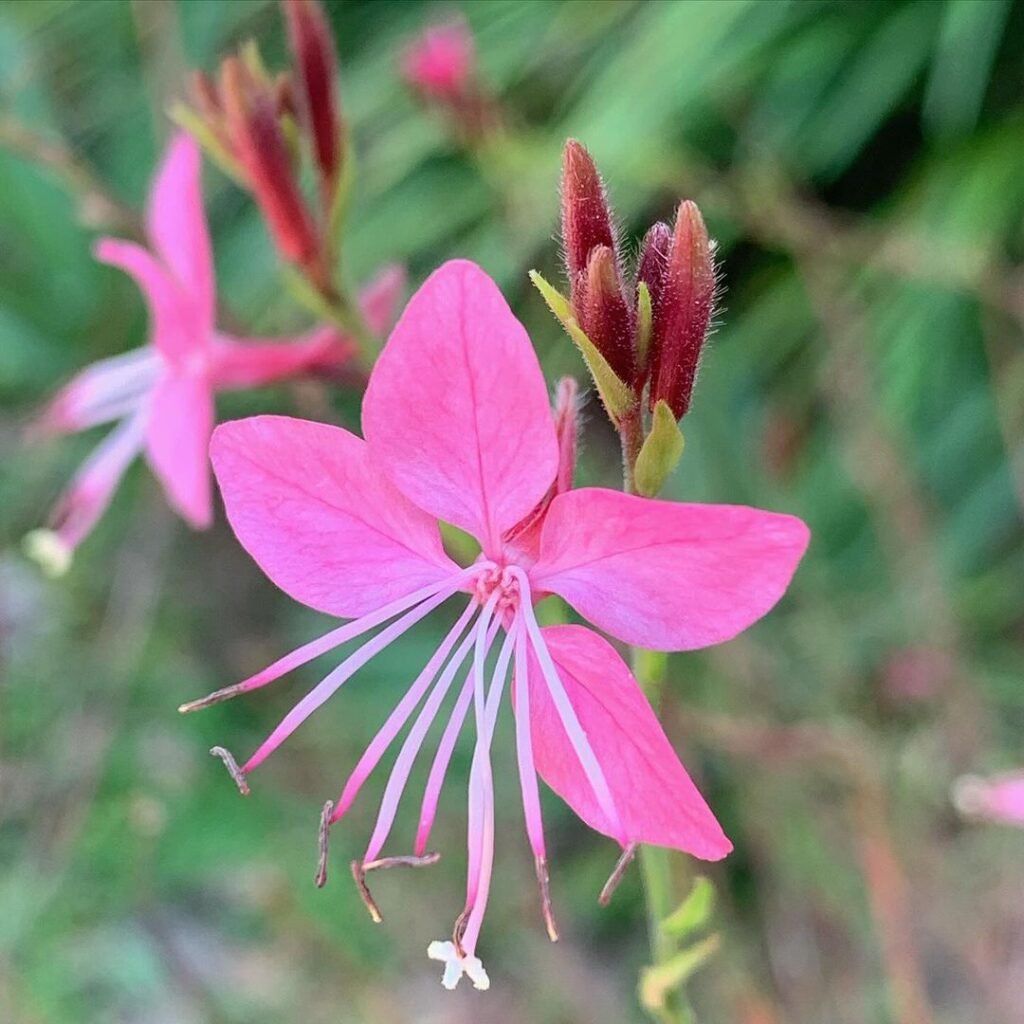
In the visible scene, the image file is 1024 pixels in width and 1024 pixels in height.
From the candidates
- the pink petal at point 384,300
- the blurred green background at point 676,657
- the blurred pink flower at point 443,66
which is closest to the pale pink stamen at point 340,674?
the pink petal at point 384,300

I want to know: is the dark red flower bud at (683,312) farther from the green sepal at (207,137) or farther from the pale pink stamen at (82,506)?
the pale pink stamen at (82,506)

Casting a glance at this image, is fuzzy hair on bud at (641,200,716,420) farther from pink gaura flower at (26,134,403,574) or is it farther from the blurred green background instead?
the blurred green background

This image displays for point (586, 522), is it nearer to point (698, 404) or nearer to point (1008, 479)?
point (698, 404)

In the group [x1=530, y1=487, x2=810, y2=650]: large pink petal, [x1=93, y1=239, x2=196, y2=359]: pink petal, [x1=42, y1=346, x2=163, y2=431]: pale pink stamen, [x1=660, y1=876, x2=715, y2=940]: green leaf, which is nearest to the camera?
[x1=530, y1=487, x2=810, y2=650]: large pink petal

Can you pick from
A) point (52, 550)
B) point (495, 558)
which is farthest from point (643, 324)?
point (52, 550)

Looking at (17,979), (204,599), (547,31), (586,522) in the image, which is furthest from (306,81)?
(204,599)

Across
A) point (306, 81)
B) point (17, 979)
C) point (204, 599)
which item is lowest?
point (204, 599)

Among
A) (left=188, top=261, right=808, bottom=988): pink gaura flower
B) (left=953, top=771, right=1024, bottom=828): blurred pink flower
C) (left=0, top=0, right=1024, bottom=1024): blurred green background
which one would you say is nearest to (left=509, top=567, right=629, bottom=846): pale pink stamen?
(left=188, top=261, right=808, bottom=988): pink gaura flower
